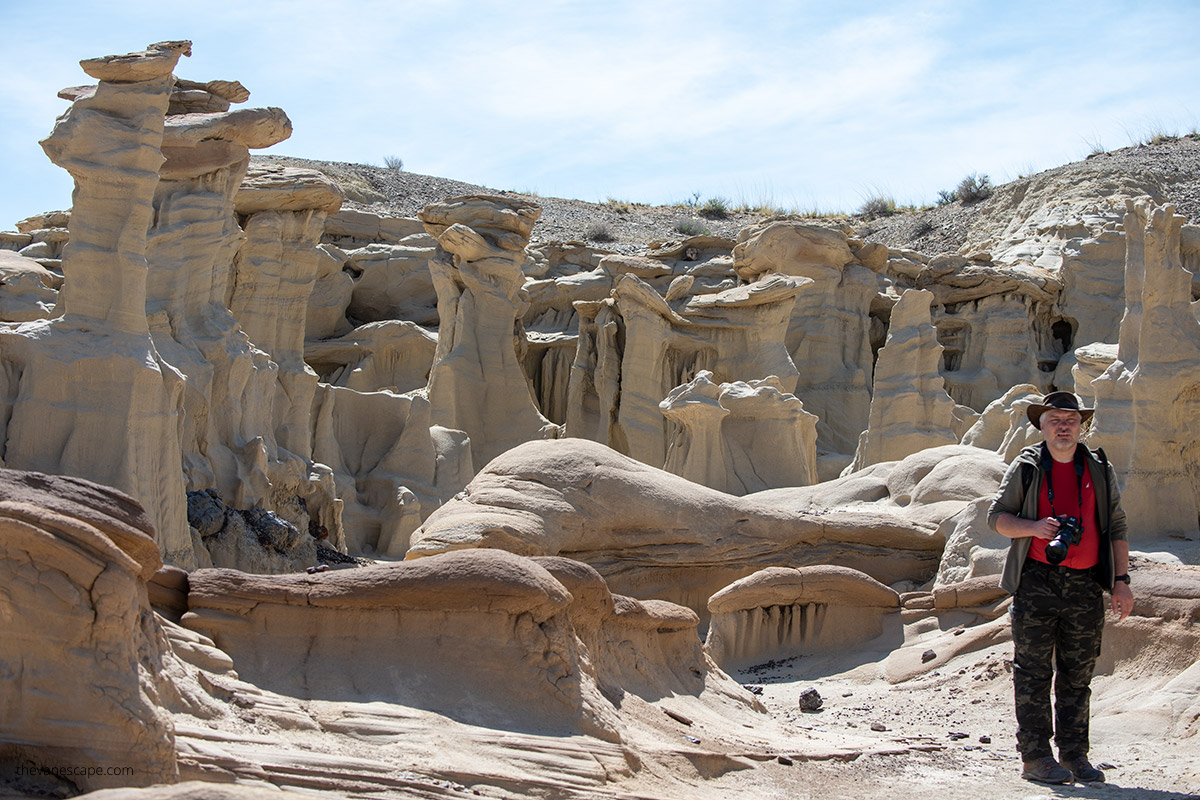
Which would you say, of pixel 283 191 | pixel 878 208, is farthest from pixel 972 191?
pixel 283 191

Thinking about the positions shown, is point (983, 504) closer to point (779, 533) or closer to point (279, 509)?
point (779, 533)

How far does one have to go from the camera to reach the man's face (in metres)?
5.29

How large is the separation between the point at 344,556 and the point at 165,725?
12.1 meters

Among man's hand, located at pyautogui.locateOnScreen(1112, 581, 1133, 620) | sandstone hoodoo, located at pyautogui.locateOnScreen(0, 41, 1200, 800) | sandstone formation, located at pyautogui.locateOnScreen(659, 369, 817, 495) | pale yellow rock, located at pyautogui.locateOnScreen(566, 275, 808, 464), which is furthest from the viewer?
pale yellow rock, located at pyautogui.locateOnScreen(566, 275, 808, 464)

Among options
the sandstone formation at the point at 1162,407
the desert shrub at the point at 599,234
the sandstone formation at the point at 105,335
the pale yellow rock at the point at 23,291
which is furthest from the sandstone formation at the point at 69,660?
the desert shrub at the point at 599,234

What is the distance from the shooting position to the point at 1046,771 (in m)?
5.27

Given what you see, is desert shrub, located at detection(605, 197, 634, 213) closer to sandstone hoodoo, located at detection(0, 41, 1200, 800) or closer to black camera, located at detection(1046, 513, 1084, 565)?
sandstone hoodoo, located at detection(0, 41, 1200, 800)

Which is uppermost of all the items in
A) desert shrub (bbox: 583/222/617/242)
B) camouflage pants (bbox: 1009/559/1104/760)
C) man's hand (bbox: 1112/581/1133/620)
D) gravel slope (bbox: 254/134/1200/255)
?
gravel slope (bbox: 254/134/1200/255)

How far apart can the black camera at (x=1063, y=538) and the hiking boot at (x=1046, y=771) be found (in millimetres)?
Answer: 820

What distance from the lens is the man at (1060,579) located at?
521 cm

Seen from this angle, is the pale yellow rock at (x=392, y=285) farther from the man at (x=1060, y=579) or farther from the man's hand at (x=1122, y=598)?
the man's hand at (x=1122, y=598)

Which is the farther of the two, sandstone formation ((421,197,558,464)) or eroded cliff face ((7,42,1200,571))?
sandstone formation ((421,197,558,464))

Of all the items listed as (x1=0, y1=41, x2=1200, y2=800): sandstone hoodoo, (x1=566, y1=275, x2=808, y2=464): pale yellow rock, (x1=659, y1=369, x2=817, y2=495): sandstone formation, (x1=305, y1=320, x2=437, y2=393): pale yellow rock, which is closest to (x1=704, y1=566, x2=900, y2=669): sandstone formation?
(x1=0, y1=41, x2=1200, y2=800): sandstone hoodoo

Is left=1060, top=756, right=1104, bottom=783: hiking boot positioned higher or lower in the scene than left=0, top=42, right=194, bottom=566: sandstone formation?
lower
